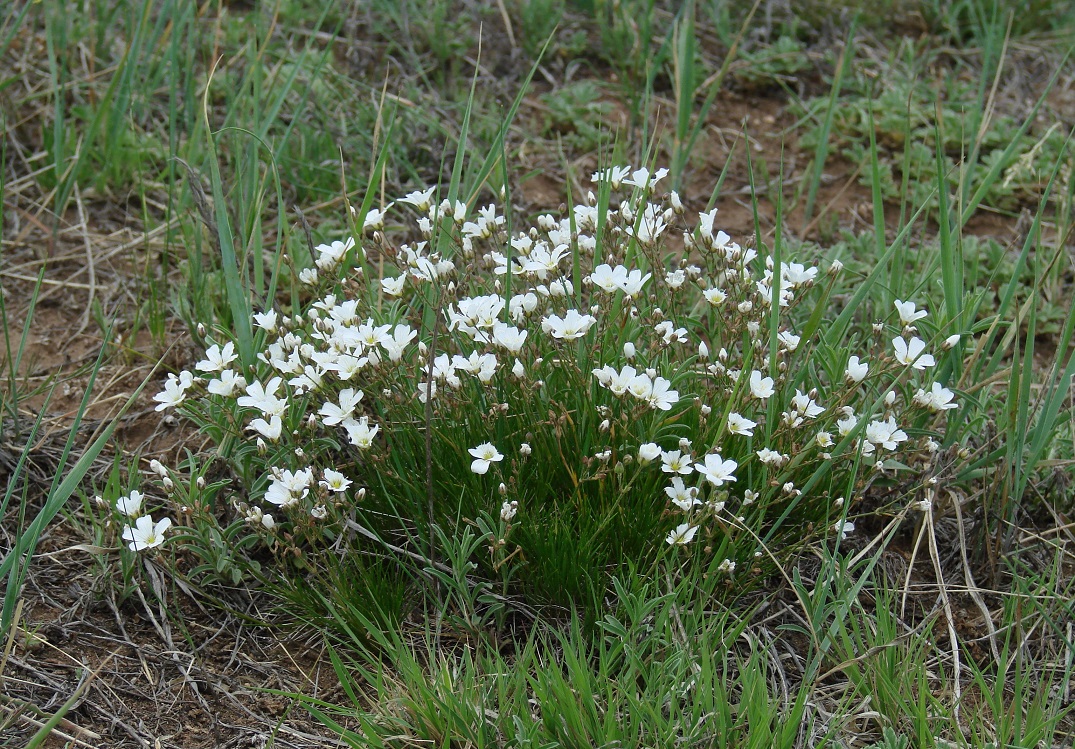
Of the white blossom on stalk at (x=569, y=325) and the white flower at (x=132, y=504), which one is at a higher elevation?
the white blossom on stalk at (x=569, y=325)

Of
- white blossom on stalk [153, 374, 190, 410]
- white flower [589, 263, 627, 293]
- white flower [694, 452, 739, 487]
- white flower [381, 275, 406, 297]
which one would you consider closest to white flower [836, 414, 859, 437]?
white flower [694, 452, 739, 487]

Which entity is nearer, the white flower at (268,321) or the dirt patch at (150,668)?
the dirt patch at (150,668)

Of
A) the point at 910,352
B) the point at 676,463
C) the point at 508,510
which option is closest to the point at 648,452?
the point at 676,463

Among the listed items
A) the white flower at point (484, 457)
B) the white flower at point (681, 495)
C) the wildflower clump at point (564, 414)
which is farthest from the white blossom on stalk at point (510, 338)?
the white flower at point (681, 495)

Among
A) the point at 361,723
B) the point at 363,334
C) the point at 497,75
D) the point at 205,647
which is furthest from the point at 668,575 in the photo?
the point at 497,75

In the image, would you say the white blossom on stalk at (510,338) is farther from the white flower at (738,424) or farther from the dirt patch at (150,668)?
the dirt patch at (150,668)

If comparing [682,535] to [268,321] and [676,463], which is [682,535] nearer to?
[676,463]
